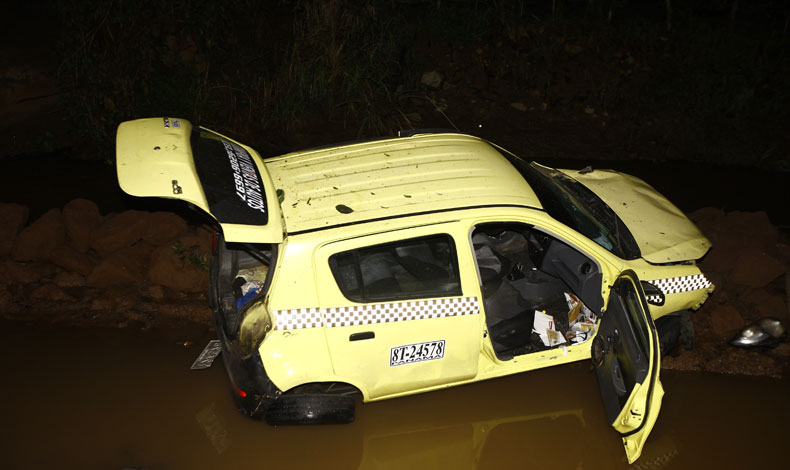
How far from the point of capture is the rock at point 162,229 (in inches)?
227

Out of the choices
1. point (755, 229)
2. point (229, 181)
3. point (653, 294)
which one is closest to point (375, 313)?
point (229, 181)

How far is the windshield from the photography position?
4094 millimetres

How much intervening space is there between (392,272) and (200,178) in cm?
139

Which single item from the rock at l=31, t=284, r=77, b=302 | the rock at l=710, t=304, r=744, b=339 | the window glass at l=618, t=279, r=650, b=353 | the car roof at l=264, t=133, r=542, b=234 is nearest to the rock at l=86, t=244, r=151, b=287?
the rock at l=31, t=284, r=77, b=302

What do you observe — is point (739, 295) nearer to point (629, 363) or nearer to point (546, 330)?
point (546, 330)

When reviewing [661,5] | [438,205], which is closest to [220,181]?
[438,205]

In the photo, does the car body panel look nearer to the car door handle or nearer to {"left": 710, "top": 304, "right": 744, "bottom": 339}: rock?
{"left": 710, "top": 304, "right": 744, "bottom": 339}: rock

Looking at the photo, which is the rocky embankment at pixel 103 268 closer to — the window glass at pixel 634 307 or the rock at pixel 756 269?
the window glass at pixel 634 307

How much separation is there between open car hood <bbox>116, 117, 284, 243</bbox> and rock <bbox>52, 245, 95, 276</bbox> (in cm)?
224

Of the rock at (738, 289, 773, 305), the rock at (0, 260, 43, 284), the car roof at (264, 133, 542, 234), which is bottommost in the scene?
the rock at (738, 289, 773, 305)

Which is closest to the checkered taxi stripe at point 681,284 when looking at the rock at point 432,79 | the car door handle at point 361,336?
the car door handle at point 361,336

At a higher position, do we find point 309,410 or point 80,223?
point 80,223

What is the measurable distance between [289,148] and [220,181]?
5.62 meters

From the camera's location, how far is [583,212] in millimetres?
4324
